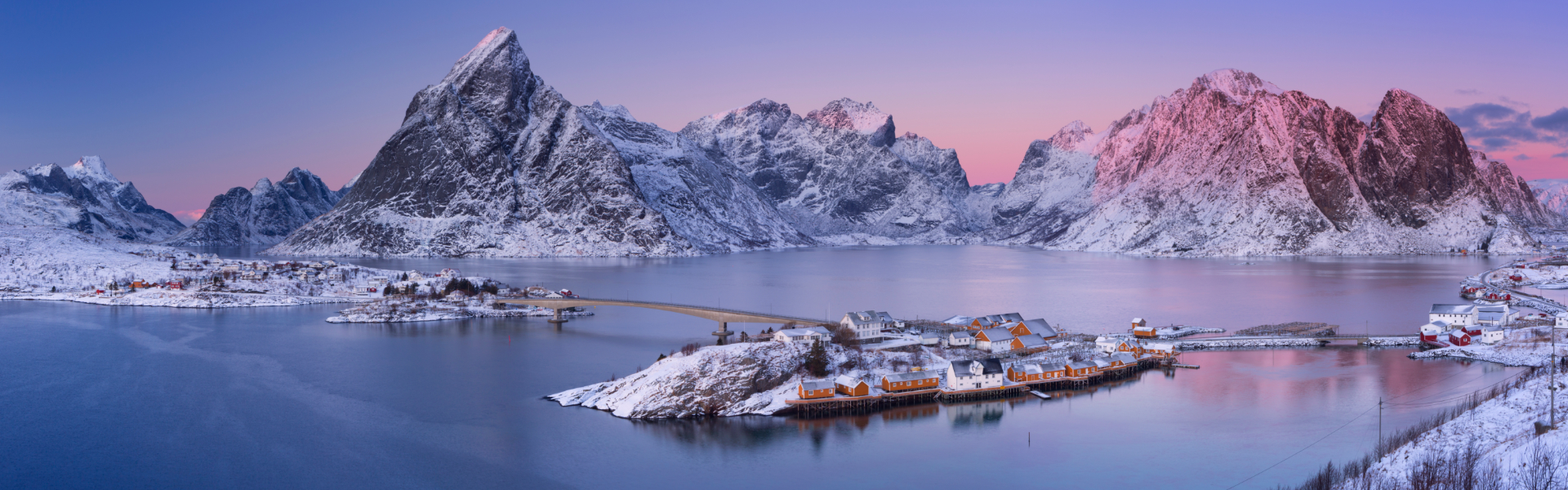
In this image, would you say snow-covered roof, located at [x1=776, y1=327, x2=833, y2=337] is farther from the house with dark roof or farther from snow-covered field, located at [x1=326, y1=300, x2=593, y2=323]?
snow-covered field, located at [x1=326, y1=300, x2=593, y2=323]

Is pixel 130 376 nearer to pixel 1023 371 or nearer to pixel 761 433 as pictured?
pixel 761 433

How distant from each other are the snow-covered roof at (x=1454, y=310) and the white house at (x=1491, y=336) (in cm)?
475

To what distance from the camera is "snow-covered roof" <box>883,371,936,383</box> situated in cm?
4544

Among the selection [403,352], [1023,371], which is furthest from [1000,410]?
[403,352]

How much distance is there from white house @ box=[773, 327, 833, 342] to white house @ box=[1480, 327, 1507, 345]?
1515 inches

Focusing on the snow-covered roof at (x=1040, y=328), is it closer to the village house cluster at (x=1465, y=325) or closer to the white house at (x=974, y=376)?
the white house at (x=974, y=376)

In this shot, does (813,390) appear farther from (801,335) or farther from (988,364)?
(801,335)

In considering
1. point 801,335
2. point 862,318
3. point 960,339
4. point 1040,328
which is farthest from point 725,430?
point 1040,328

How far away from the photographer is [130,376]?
52.6m

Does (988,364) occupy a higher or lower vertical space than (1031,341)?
lower

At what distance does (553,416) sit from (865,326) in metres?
23.0

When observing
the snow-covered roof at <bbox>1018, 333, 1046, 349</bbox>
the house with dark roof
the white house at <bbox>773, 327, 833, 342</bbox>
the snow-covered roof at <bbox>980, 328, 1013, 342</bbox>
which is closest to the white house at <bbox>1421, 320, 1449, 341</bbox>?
the snow-covered roof at <bbox>1018, 333, 1046, 349</bbox>

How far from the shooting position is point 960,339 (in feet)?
190

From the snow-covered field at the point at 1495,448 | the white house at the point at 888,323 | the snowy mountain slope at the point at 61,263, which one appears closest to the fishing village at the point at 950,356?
the white house at the point at 888,323
